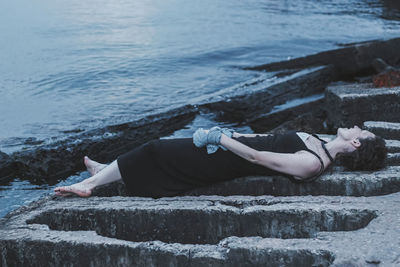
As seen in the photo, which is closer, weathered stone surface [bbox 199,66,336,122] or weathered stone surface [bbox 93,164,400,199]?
weathered stone surface [bbox 93,164,400,199]

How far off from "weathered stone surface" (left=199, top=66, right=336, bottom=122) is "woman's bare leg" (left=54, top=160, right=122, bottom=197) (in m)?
4.38

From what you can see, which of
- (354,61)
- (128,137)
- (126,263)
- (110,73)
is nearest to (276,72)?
(354,61)

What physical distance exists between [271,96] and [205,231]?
5890 millimetres

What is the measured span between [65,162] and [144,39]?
28.4 ft

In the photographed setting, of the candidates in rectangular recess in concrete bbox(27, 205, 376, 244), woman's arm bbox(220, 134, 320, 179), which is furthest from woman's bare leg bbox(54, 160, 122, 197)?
woman's arm bbox(220, 134, 320, 179)

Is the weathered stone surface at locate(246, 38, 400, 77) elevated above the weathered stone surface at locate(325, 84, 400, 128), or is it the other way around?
the weathered stone surface at locate(325, 84, 400, 128)

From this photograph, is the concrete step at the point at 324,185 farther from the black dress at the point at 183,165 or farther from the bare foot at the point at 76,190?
the bare foot at the point at 76,190

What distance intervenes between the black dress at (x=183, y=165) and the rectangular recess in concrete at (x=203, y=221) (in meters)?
0.55

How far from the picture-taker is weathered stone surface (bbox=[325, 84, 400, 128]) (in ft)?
22.5

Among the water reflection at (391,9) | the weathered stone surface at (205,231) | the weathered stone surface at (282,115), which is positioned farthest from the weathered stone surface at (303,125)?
the water reflection at (391,9)

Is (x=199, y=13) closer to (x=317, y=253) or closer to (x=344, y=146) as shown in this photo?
(x=344, y=146)

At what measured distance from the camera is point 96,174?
4852mm

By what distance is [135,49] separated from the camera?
13.9 metres

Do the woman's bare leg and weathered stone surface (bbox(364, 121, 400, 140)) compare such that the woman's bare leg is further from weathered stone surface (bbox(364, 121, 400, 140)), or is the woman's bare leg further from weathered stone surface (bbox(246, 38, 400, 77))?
weathered stone surface (bbox(246, 38, 400, 77))
